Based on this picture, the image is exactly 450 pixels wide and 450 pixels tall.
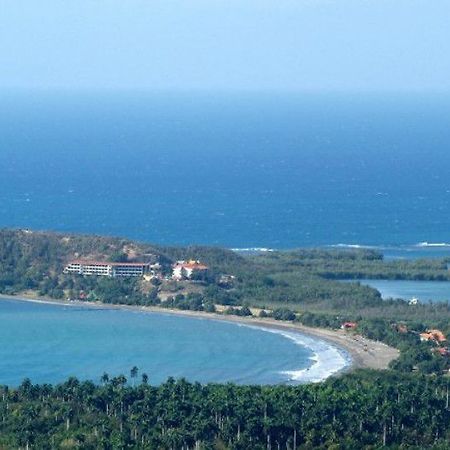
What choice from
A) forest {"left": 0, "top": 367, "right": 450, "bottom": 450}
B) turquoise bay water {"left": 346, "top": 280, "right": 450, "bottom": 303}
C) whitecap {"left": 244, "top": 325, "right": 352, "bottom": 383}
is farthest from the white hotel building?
forest {"left": 0, "top": 367, "right": 450, "bottom": 450}

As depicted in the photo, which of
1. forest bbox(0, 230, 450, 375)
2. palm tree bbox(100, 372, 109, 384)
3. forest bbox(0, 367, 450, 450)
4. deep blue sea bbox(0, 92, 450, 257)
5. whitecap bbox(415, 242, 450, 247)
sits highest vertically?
deep blue sea bbox(0, 92, 450, 257)

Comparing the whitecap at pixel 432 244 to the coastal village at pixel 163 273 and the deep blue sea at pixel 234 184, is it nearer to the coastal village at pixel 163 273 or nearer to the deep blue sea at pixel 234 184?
the deep blue sea at pixel 234 184

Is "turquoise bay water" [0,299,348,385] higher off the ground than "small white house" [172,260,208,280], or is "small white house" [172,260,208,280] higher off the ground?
"small white house" [172,260,208,280]

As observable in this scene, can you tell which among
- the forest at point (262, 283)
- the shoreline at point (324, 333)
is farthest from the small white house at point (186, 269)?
the shoreline at point (324, 333)

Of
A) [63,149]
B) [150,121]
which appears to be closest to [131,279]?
[63,149]

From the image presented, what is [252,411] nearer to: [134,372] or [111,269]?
[134,372]

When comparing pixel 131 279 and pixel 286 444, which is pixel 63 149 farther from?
pixel 286 444

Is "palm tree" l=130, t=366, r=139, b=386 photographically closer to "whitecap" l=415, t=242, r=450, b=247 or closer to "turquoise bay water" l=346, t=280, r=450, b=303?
"turquoise bay water" l=346, t=280, r=450, b=303
